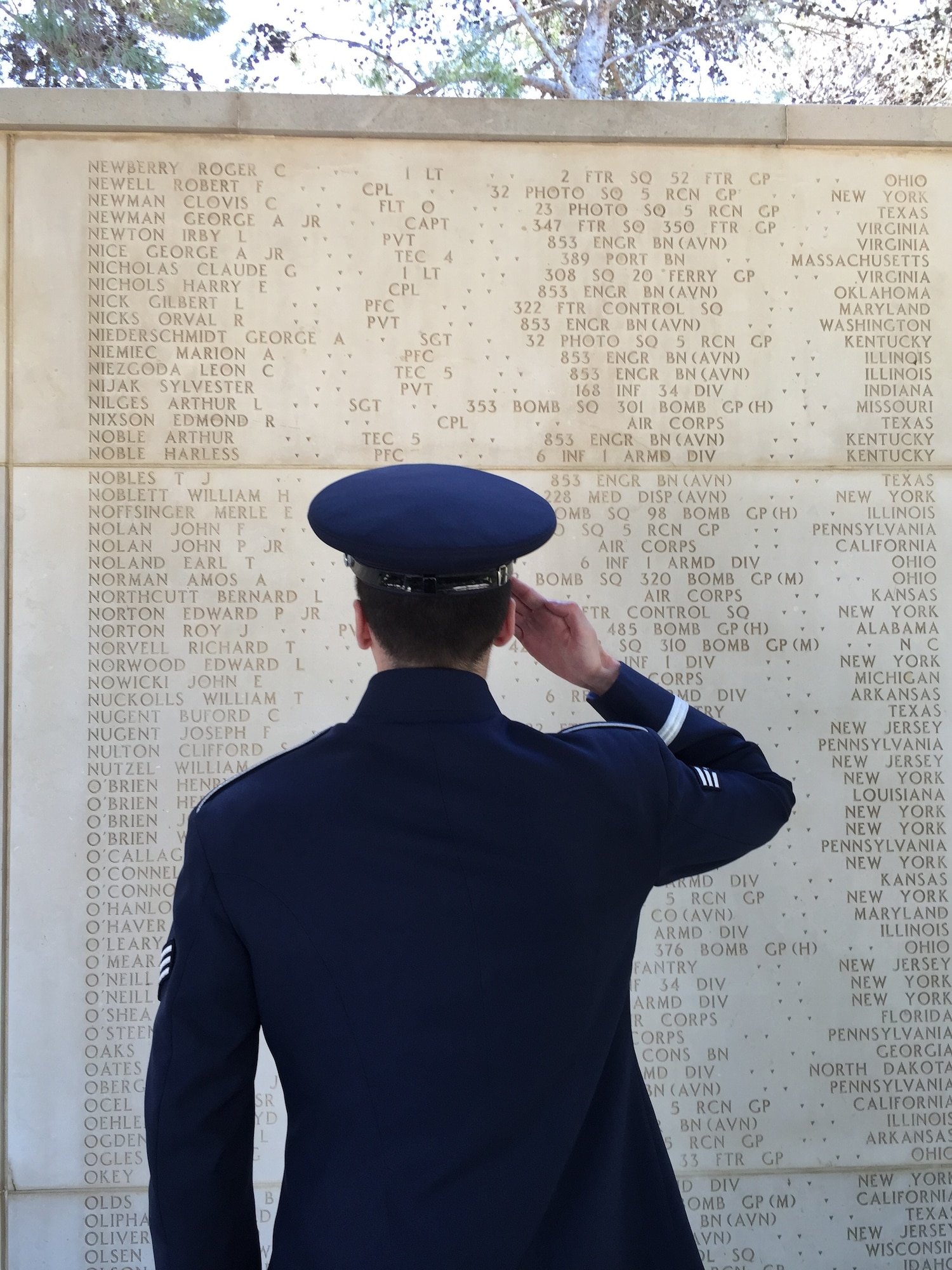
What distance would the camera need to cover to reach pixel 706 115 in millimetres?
3641

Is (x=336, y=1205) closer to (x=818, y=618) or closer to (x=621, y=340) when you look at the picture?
(x=818, y=618)

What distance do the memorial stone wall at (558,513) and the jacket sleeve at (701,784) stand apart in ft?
5.67

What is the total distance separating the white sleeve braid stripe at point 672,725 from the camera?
1.78 m

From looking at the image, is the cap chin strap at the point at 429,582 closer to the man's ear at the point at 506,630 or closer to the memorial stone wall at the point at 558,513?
the man's ear at the point at 506,630

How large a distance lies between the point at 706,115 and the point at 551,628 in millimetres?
2723

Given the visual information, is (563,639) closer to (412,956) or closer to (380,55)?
(412,956)

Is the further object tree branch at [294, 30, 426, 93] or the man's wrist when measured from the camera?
tree branch at [294, 30, 426, 93]

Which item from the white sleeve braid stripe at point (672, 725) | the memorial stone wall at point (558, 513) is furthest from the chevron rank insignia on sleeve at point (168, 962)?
the memorial stone wall at point (558, 513)

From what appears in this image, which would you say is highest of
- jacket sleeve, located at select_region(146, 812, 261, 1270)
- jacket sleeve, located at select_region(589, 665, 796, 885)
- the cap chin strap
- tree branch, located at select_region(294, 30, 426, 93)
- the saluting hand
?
tree branch, located at select_region(294, 30, 426, 93)

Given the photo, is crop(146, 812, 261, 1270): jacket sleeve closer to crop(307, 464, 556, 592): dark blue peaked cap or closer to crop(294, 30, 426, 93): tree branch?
crop(307, 464, 556, 592): dark blue peaked cap

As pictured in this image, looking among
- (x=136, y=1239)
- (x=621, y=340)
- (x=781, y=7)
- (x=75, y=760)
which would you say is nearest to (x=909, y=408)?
(x=621, y=340)

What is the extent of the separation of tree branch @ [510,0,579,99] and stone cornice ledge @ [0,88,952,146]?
25.0 ft

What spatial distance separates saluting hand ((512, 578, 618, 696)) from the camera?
1.74 metres

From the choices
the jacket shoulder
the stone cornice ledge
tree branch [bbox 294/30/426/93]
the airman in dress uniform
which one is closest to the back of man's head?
the airman in dress uniform
